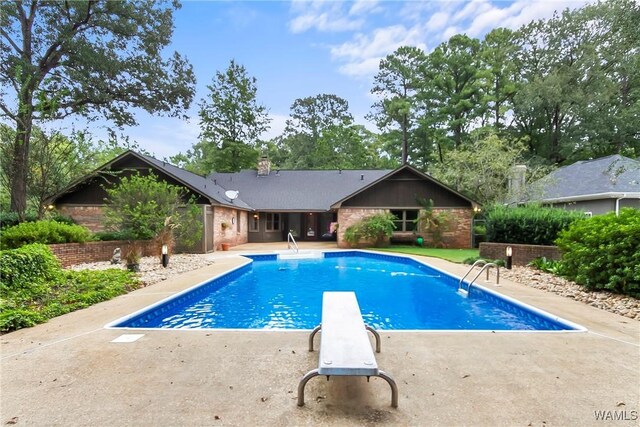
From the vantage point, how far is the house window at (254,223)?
23484 millimetres

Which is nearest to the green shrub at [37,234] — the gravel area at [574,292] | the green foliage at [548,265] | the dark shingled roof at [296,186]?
the dark shingled roof at [296,186]

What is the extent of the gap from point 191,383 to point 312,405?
1.31m

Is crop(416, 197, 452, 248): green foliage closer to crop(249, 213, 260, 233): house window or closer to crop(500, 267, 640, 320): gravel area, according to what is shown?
crop(500, 267, 640, 320): gravel area

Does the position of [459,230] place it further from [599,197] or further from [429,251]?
[599,197]

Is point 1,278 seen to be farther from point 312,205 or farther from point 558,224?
point 312,205

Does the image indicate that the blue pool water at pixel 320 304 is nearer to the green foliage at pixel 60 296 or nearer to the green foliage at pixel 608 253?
the green foliage at pixel 60 296

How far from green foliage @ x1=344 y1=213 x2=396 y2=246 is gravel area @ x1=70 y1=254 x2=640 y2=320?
8.03 metres

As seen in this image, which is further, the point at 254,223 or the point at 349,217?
the point at 254,223

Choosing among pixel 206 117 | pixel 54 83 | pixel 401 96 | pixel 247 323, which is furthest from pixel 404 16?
pixel 206 117

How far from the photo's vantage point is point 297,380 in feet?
10.8

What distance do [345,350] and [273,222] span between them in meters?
22.0

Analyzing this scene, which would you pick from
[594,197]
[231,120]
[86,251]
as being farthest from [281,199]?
[594,197]

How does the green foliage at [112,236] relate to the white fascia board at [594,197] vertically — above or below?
below

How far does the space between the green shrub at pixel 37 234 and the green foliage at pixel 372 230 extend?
12.9 meters
